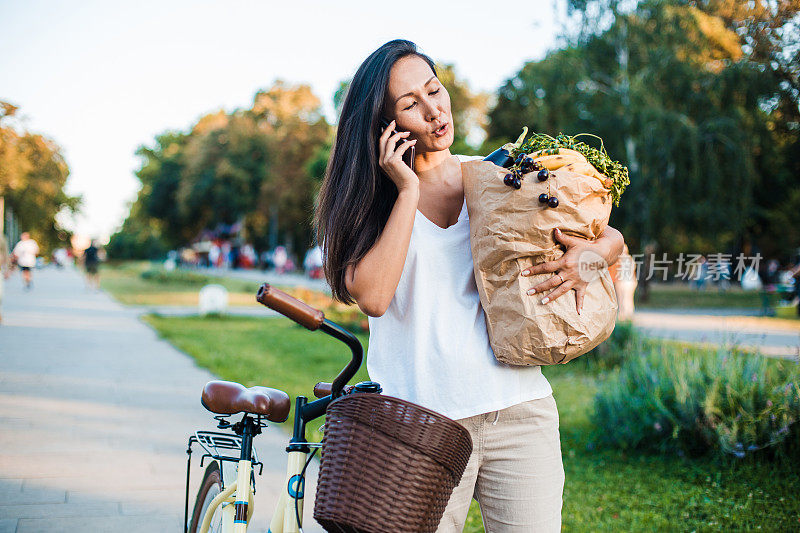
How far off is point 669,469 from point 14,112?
28882 mm

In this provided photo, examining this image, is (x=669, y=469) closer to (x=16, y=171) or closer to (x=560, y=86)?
(x=560, y=86)

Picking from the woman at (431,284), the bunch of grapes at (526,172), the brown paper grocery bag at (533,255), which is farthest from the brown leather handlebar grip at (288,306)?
the bunch of grapes at (526,172)

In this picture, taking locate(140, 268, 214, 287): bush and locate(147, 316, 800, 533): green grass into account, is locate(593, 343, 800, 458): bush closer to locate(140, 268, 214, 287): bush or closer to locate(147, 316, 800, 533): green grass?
locate(147, 316, 800, 533): green grass

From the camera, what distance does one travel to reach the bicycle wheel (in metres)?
2.49

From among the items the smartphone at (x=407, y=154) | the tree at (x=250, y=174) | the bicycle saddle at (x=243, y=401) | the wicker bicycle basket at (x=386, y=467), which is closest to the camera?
the wicker bicycle basket at (x=386, y=467)

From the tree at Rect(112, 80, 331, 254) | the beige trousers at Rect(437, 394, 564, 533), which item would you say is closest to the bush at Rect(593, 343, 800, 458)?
the beige trousers at Rect(437, 394, 564, 533)

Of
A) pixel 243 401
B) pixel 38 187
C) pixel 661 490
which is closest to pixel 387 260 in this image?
pixel 243 401

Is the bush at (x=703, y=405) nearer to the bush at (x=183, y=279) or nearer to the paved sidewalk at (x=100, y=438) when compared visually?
the paved sidewalk at (x=100, y=438)

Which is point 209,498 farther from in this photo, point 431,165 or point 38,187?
point 38,187

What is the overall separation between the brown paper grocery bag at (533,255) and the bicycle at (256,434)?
0.35 metres

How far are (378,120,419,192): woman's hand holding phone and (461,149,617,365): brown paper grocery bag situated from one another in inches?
6.4

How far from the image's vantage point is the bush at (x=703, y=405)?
14.7 feet

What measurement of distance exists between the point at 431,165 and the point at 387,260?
334 mm

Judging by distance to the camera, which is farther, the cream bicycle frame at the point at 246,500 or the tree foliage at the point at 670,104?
the tree foliage at the point at 670,104
